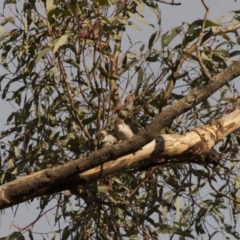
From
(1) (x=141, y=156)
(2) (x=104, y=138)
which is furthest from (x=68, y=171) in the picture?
(2) (x=104, y=138)

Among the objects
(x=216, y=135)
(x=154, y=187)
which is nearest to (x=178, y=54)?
(x=216, y=135)

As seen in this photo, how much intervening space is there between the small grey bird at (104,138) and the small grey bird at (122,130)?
40 millimetres

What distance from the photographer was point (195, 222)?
389 cm

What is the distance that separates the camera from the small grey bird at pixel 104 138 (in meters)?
3.29

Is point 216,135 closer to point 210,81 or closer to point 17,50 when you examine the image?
point 210,81

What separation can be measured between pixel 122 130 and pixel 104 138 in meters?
0.15

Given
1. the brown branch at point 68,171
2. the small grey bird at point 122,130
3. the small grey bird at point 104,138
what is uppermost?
the small grey bird at point 122,130

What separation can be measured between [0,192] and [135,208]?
1.14 m

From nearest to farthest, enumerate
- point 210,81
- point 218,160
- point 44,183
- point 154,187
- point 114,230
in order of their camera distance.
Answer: point 44,183 → point 210,81 → point 218,160 → point 114,230 → point 154,187

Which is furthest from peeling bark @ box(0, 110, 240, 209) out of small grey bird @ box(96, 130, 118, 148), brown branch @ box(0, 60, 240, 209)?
small grey bird @ box(96, 130, 118, 148)

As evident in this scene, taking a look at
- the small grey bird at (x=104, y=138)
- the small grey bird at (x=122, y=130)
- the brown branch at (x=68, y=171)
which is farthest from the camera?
the small grey bird at (x=122, y=130)

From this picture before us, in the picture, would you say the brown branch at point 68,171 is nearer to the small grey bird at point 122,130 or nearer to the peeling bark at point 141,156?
the peeling bark at point 141,156

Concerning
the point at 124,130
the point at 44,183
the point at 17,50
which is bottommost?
the point at 44,183

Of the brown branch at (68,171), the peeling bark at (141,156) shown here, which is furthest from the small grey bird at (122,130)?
the brown branch at (68,171)
